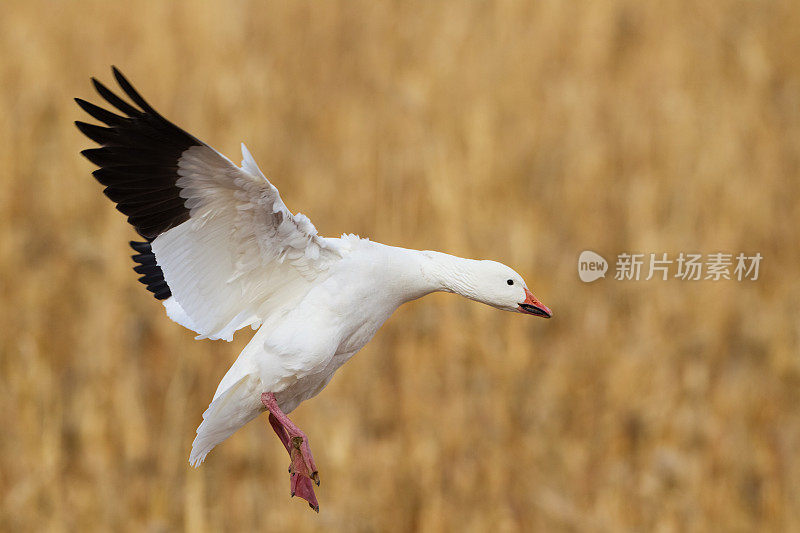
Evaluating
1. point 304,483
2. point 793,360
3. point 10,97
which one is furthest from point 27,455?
point 793,360

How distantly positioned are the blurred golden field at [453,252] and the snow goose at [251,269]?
3.25ft

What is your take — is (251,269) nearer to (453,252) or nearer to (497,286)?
(497,286)

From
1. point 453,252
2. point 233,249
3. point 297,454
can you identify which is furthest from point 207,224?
point 453,252

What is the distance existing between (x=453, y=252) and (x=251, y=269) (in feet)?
5.65

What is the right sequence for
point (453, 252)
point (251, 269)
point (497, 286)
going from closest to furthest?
point (497, 286) < point (251, 269) < point (453, 252)

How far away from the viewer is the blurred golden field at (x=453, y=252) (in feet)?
8.18

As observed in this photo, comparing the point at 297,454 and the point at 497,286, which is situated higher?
the point at 497,286

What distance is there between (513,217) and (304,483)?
2512mm

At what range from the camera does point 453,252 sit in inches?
92.8

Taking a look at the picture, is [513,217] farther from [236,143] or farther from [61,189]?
[61,189]

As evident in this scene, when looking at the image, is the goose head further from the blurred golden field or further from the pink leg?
the blurred golden field

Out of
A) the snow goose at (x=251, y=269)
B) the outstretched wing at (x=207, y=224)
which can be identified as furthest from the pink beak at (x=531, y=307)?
the outstretched wing at (x=207, y=224)

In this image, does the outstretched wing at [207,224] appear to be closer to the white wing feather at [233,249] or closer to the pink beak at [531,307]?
the white wing feather at [233,249]

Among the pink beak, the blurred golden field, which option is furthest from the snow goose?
the blurred golden field
